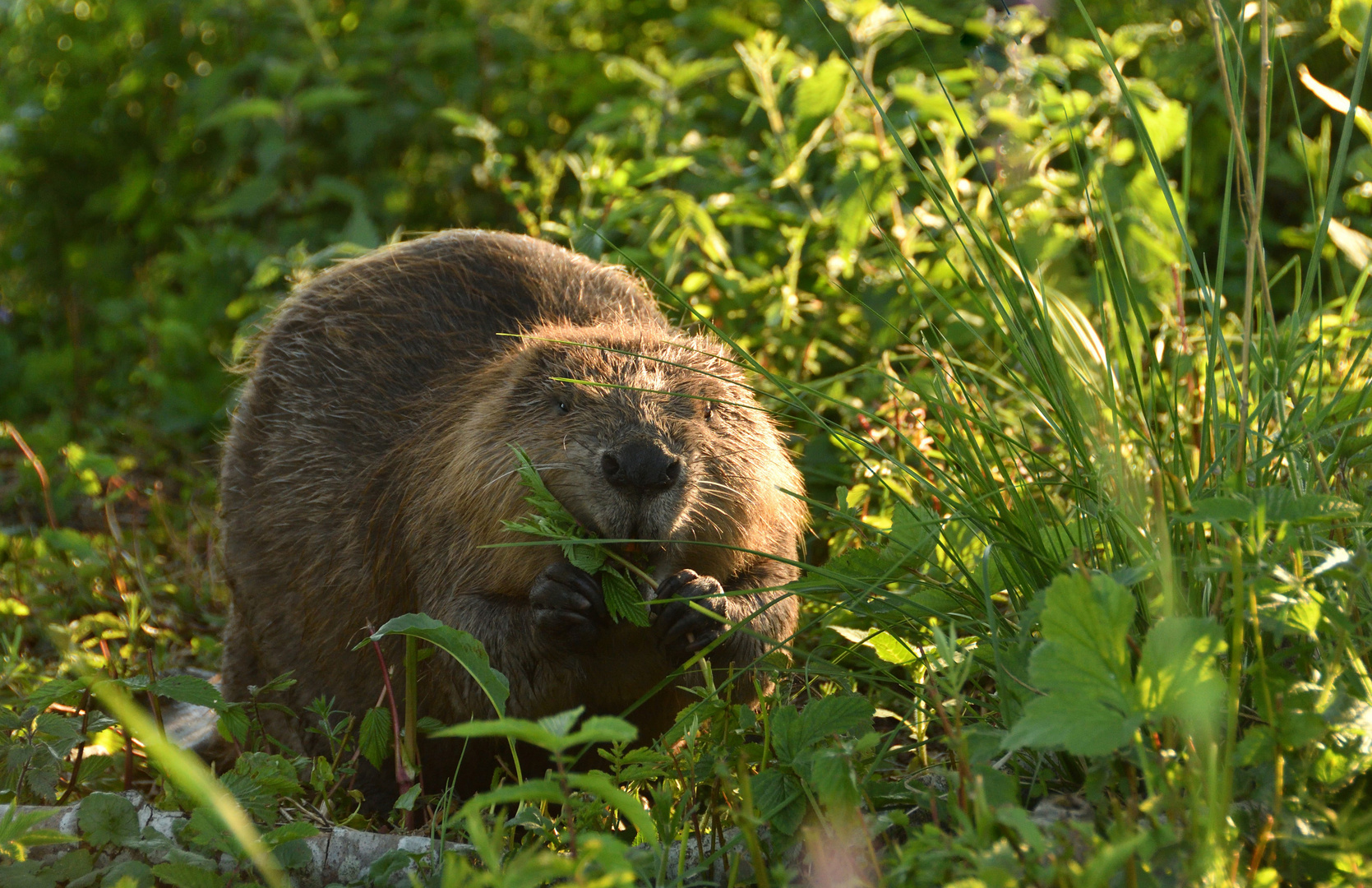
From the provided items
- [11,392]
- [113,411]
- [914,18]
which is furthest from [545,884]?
[11,392]

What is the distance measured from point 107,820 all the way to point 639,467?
102 cm

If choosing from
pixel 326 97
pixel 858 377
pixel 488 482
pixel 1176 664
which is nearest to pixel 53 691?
pixel 488 482

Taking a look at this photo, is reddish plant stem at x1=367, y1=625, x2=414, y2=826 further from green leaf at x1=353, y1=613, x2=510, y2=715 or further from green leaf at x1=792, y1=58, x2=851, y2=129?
green leaf at x1=792, y1=58, x2=851, y2=129

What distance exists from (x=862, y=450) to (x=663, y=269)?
943mm

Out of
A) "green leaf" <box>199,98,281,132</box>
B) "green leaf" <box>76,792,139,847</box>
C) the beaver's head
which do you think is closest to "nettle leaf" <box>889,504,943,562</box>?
the beaver's head

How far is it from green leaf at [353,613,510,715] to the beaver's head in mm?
388

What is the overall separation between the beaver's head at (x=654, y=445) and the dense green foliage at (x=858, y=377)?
23cm

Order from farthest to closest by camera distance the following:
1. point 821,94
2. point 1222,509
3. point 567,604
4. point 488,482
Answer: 1. point 821,94
2. point 488,482
3. point 567,604
4. point 1222,509

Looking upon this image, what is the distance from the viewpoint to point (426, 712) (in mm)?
2664

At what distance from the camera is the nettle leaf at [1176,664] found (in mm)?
1437

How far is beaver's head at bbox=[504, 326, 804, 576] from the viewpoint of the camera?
87.6 inches

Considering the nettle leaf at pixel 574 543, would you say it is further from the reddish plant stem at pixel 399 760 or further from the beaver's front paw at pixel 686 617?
the reddish plant stem at pixel 399 760

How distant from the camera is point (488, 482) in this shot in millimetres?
2484

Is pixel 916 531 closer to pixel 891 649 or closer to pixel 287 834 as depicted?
pixel 891 649
